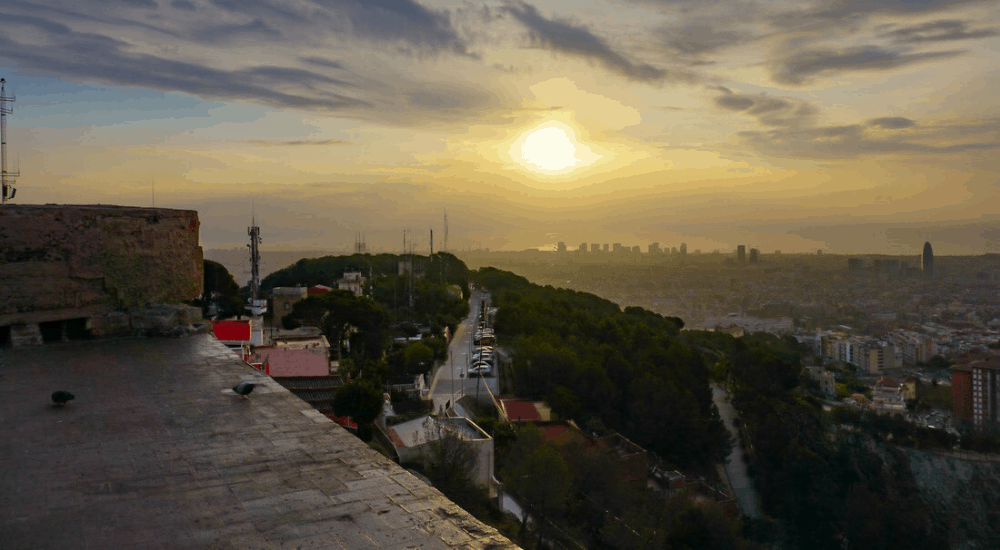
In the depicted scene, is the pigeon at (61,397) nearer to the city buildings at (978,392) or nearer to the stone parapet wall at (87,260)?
the stone parapet wall at (87,260)

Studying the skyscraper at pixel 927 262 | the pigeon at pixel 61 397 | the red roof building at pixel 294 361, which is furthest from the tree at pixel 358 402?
the skyscraper at pixel 927 262

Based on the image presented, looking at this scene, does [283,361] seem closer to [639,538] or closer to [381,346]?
[381,346]

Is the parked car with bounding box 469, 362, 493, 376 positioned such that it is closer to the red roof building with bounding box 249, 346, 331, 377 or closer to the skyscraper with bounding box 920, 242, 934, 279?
the red roof building with bounding box 249, 346, 331, 377

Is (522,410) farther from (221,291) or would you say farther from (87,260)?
(87,260)

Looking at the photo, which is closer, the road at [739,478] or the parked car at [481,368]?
the road at [739,478]

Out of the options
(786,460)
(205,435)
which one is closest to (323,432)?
(205,435)

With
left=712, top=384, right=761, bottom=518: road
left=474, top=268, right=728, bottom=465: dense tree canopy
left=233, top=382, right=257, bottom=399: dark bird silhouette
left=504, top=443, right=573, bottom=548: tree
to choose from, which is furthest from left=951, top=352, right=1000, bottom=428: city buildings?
left=233, top=382, right=257, bottom=399: dark bird silhouette
